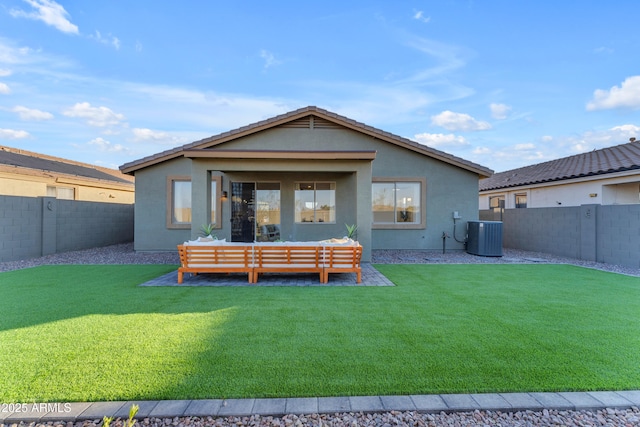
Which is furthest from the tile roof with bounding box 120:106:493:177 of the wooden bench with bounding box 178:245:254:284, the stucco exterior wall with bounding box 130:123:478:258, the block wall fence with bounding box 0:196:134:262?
the wooden bench with bounding box 178:245:254:284

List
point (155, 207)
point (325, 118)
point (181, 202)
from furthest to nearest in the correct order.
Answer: point (181, 202) → point (155, 207) → point (325, 118)

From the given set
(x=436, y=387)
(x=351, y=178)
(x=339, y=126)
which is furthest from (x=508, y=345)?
(x=339, y=126)

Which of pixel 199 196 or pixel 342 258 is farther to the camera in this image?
pixel 199 196

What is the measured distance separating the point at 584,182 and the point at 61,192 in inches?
941

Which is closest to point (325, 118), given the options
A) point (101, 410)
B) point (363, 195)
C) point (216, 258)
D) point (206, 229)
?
point (363, 195)

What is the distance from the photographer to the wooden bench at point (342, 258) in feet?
23.0

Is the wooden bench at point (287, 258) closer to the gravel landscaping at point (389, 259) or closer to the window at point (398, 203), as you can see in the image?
the gravel landscaping at point (389, 259)

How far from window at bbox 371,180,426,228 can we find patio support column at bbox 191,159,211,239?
245 inches

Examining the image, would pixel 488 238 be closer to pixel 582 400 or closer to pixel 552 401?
pixel 582 400

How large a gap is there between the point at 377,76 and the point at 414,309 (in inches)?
511

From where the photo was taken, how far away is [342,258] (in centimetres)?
703

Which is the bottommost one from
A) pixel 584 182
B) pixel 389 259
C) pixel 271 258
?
pixel 389 259

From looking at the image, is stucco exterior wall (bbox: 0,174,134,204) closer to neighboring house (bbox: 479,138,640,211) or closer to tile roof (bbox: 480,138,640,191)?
neighboring house (bbox: 479,138,640,211)

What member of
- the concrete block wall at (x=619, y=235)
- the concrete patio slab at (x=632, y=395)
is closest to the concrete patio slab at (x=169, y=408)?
the concrete patio slab at (x=632, y=395)
